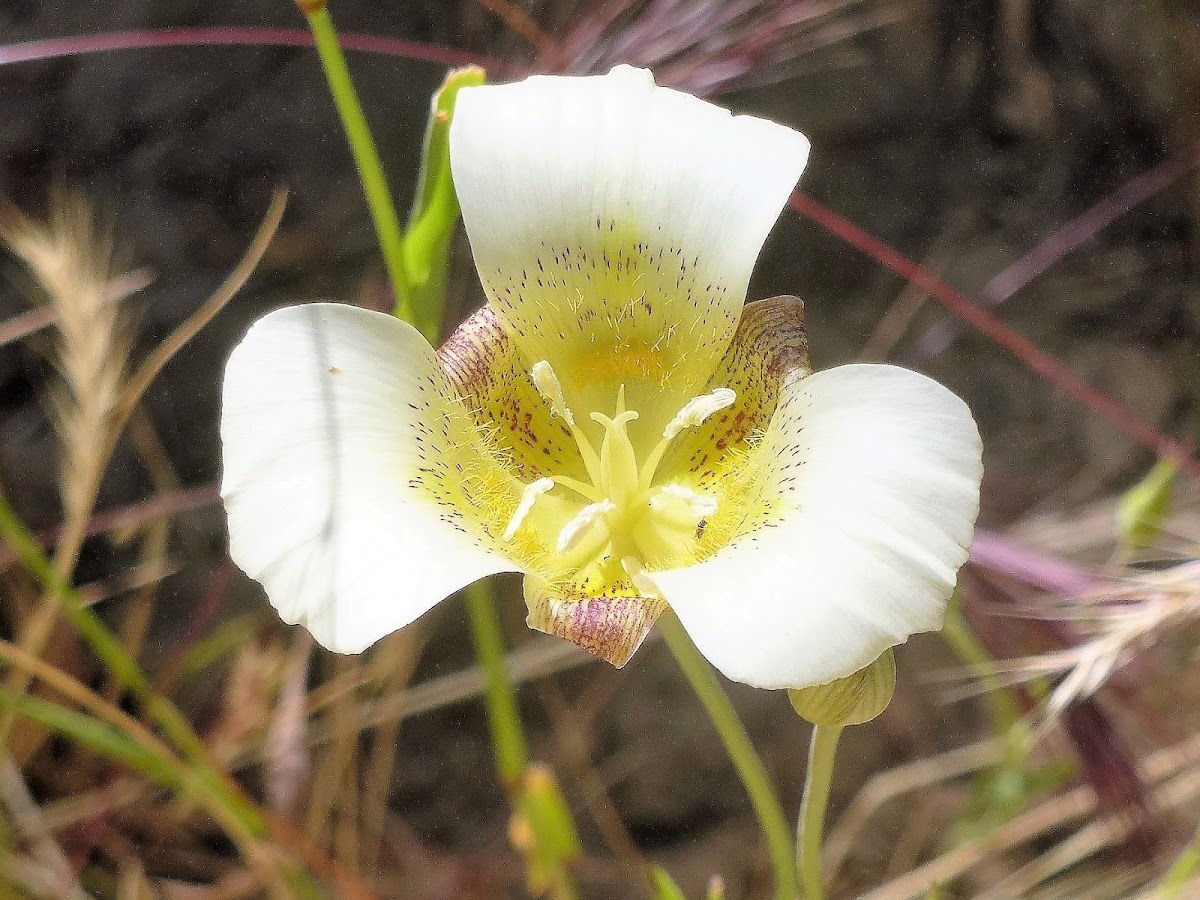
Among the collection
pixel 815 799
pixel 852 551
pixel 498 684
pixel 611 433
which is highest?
pixel 611 433

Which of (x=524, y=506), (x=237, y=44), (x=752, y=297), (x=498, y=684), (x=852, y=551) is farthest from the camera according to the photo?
(x=752, y=297)

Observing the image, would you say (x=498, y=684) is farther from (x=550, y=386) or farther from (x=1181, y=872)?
(x=1181, y=872)

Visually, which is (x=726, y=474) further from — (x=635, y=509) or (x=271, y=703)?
(x=271, y=703)

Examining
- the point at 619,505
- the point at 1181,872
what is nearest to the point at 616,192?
the point at 619,505

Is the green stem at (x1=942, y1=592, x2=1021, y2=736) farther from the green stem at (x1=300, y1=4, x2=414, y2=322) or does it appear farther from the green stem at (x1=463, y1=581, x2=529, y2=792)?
the green stem at (x1=300, y1=4, x2=414, y2=322)

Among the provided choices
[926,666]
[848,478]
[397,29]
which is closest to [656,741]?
[926,666]

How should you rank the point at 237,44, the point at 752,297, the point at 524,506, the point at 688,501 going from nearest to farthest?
1. the point at 524,506
2. the point at 688,501
3. the point at 237,44
4. the point at 752,297
